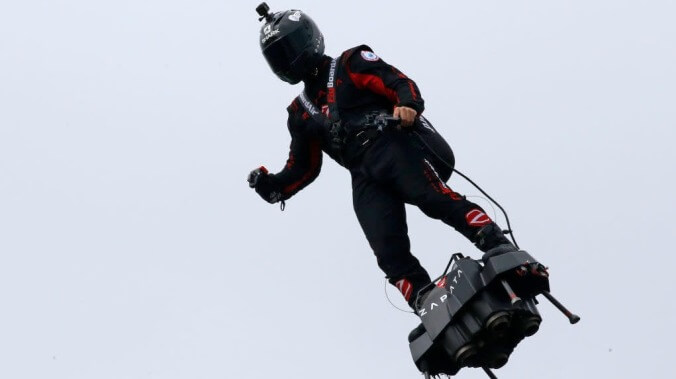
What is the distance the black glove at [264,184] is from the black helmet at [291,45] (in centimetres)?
114

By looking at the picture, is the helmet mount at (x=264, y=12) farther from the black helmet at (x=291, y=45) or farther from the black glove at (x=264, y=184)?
the black glove at (x=264, y=184)

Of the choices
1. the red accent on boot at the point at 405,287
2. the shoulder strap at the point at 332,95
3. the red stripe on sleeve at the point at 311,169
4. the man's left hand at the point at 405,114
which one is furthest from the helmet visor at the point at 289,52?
the red accent on boot at the point at 405,287

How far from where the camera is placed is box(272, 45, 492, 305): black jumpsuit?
12.7 metres

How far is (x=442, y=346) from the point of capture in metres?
12.3

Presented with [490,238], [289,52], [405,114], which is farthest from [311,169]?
[490,238]

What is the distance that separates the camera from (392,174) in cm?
1295

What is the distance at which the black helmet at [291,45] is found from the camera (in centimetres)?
1342

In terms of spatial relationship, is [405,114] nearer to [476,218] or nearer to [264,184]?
[476,218]

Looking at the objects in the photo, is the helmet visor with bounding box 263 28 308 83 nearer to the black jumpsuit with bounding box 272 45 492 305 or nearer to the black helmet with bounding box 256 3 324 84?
the black helmet with bounding box 256 3 324 84

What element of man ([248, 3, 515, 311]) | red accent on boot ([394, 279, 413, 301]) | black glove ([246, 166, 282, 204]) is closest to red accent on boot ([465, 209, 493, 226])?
man ([248, 3, 515, 311])

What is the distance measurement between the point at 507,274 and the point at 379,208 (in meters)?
1.54

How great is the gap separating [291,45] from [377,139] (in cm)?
120

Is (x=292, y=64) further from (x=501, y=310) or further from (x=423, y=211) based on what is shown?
(x=501, y=310)

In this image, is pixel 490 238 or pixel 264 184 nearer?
pixel 490 238
